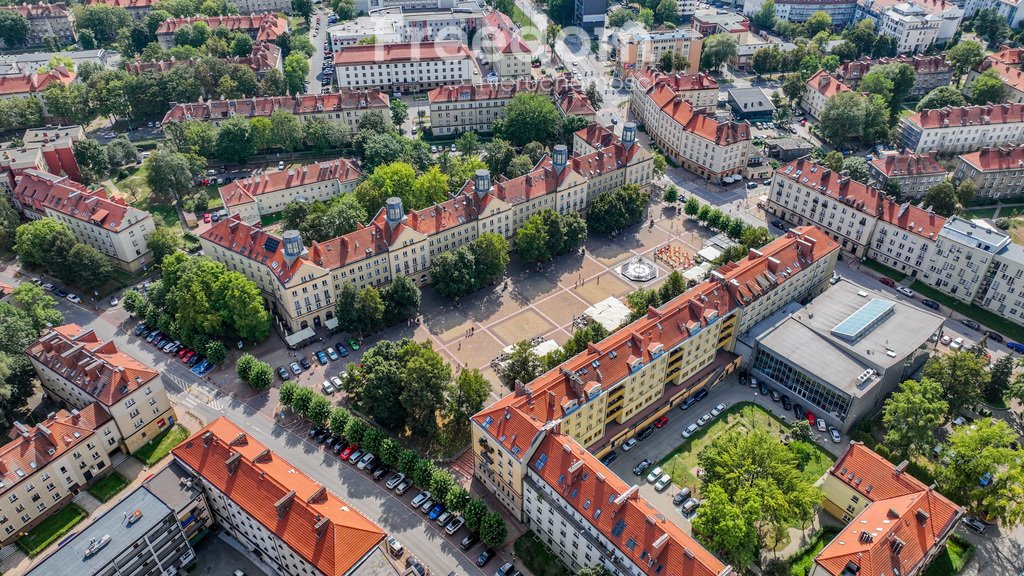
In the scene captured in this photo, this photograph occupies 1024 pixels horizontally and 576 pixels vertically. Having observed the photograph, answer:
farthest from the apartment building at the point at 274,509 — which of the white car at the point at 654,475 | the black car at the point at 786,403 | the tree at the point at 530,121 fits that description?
the tree at the point at 530,121

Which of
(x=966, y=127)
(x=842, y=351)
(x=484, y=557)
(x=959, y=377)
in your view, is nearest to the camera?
(x=484, y=557)

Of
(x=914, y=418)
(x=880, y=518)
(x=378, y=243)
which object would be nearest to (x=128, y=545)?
(x=378, y=243)

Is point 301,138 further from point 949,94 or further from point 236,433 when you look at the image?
point 949,94

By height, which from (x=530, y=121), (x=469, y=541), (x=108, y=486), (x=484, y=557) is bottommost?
(x=108, y=486)

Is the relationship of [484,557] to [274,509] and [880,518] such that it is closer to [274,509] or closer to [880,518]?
[274,509]

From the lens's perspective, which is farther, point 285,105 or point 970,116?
point 285,105

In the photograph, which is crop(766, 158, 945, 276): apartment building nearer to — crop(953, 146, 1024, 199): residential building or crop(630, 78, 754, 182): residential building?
crop(630, 78, 754, 182): residential building

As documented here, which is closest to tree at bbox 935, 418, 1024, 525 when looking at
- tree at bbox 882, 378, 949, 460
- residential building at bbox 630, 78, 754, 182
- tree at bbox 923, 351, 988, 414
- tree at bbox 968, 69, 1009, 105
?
tree at bbox 882, 378, 949, 460
